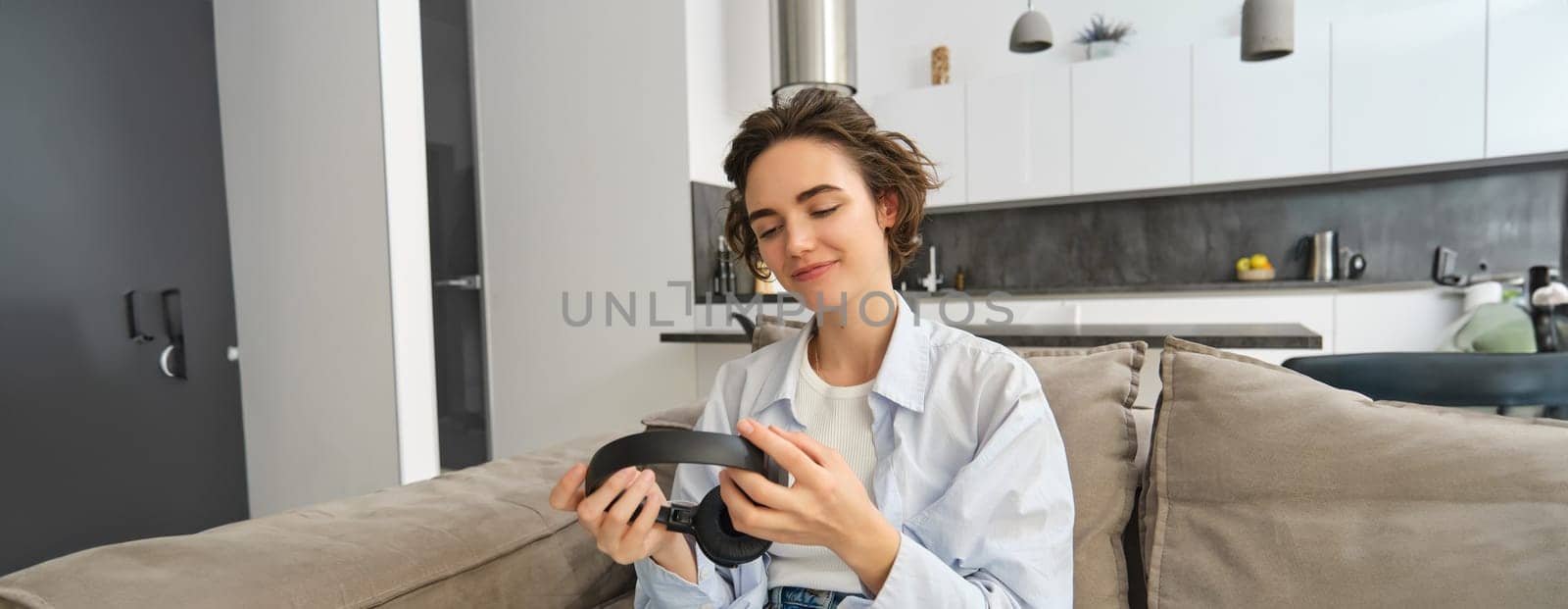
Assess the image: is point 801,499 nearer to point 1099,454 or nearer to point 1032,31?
point 1099,454

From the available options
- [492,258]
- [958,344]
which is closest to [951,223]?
[492,258]

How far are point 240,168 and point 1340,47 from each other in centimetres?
409

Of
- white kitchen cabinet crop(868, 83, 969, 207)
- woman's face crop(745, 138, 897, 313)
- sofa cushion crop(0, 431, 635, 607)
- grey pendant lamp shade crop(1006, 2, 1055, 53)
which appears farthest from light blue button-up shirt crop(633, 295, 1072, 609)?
white kitchen cabinet crop(868, 83, 969, 207)

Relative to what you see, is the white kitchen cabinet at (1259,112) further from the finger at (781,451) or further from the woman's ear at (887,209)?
the finger at (781,451)

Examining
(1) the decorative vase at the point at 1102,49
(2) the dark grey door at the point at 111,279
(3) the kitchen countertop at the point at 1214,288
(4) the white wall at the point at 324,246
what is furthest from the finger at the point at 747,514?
(1) the decorative vase at the point at 1102,49

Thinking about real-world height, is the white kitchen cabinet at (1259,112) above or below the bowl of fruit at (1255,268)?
above

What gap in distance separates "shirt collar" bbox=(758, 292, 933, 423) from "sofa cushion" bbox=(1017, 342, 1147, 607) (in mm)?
218

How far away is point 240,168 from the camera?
2557mm

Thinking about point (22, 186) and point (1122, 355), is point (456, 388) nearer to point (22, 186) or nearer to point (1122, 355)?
point (22, 186)

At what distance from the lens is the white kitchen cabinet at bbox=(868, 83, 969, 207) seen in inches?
156

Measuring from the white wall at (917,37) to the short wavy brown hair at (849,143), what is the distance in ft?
8.36

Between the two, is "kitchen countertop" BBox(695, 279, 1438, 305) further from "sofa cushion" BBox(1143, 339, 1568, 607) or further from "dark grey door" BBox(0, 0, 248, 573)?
"sofa cushion" BBox(1143, 339, 1568, 607)

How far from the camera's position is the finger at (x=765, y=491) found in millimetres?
646

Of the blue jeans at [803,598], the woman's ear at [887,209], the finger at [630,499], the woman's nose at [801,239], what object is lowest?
the blue jeans at [803,598]
